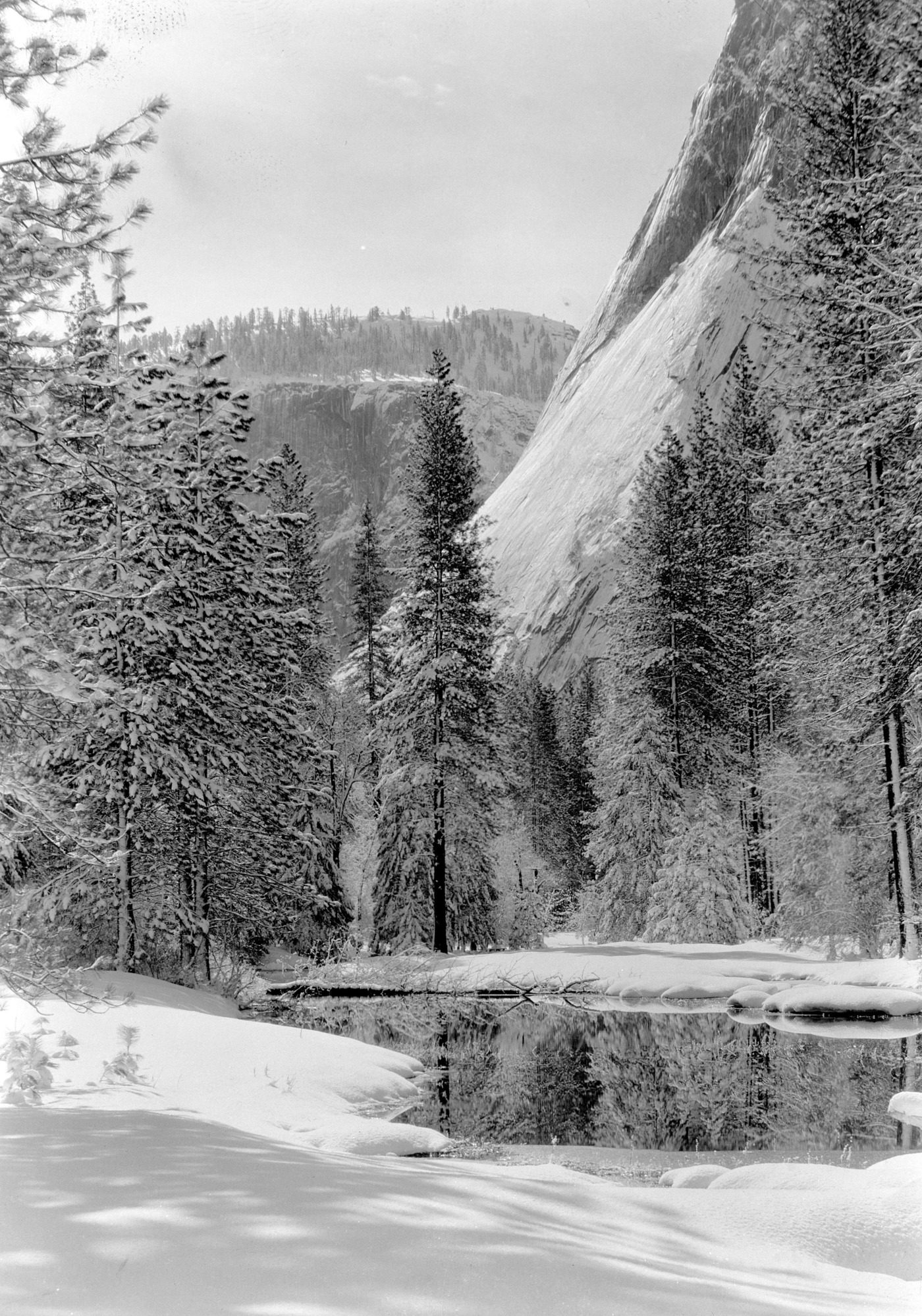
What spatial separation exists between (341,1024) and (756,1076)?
734cm

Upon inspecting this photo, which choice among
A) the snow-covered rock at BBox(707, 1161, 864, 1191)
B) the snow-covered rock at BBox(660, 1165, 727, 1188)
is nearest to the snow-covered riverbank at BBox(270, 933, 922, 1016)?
the snow-covered rock at BBox(660, 1165, 727, 1188)

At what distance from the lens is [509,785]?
24.3 metres

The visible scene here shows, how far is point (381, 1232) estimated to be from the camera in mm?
2822

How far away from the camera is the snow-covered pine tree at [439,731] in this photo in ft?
77.7

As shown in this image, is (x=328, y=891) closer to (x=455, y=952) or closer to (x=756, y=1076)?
(x=455, y=952)

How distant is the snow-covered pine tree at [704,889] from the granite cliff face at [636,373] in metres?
50.5

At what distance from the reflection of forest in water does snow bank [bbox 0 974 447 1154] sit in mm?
741

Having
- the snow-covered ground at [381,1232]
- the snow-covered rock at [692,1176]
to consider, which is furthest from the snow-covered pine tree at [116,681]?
the snow-covered rock at [692,1176]

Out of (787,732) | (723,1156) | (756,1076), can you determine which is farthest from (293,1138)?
(787,732)

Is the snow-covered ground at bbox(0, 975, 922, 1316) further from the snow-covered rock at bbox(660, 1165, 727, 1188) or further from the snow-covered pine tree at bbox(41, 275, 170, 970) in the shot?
the snow-covered pine tree at bbox(41, 275, 170, 970)

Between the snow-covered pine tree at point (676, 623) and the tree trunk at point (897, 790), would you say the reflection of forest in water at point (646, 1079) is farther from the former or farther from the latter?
the snow-covered pine tree at point (676, 623)

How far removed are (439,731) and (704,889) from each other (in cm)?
766

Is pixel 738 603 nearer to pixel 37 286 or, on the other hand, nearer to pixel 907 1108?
pixel 907 1108

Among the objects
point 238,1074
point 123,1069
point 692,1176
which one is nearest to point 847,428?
point 692,1176
